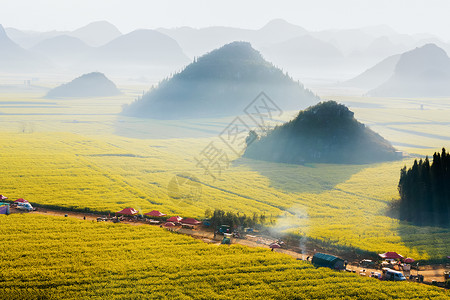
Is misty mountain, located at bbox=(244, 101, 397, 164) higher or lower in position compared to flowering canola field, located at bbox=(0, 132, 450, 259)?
higher

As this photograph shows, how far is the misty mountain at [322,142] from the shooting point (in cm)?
13246

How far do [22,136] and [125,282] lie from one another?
127m

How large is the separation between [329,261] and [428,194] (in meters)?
33.0

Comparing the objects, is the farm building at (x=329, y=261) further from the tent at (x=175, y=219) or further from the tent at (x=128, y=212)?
the tent at (x=128, y=212)

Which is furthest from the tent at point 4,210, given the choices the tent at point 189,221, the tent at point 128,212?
the tent at point 189,221

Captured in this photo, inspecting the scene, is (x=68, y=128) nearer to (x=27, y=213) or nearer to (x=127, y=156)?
(x=127, y=156)

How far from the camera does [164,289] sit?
4759cm

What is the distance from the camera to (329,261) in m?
53.9

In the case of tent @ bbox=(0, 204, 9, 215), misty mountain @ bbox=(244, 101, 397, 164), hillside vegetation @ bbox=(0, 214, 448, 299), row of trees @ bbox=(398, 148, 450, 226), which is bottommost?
hillside vegetation @ bbox=(0, 214, 448, 299)

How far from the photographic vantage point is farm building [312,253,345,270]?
5377 cm

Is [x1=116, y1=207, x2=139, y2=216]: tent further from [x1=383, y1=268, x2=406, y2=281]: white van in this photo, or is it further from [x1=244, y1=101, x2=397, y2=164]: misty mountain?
[x1=244, y1=101, x2=397, y2=164]: misty mountain

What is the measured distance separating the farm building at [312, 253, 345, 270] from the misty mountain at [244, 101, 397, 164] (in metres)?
75.7

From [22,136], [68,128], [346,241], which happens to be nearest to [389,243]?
[346,241]

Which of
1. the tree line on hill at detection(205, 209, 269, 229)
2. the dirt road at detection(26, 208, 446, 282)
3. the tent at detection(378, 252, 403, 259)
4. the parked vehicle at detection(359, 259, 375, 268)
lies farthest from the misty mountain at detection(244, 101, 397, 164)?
the parked vehicle at detection(359, 259, 375, 268)
